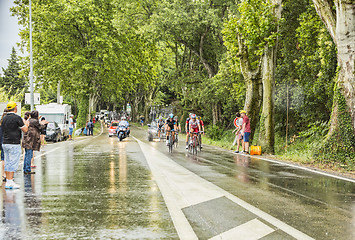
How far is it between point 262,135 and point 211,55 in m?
19.9

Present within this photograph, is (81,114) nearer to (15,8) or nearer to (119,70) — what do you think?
(119,70)

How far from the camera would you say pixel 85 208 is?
23.7 feet

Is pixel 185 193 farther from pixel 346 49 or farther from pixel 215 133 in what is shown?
pixel 215 133

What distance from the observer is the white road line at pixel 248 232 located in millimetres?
5535

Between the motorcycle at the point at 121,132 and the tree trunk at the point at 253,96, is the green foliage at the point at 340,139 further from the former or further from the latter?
the motorcycle at the point at 121,132

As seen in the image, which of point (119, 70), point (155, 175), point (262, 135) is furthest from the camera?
point (119, 70)

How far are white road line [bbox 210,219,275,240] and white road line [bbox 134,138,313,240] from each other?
8.4 inches

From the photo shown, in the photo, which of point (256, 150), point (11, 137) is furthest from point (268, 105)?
point (11, 137)

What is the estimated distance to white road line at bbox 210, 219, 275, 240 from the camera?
5.54 meters

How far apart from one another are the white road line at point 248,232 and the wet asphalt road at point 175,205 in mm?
14

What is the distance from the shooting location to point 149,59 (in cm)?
4800

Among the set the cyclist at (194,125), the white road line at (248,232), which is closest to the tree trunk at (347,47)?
the cyclist at (194,125)

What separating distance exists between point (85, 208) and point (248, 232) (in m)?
2.83

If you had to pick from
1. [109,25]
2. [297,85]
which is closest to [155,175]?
[297,85]
